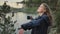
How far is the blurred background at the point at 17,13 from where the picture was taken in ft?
13.6

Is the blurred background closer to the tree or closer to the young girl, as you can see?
the tree

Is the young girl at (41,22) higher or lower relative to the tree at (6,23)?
higher

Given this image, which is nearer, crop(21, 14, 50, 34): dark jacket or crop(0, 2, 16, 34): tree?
crop(21, 14, 50, 34): dark jacket

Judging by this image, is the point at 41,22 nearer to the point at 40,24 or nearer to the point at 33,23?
the point at 40,24

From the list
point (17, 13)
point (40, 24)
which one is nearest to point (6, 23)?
point (40, 24)

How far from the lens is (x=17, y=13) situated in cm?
630

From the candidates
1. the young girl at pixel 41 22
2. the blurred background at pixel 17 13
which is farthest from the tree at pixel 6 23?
the young girl at pixel 41 22

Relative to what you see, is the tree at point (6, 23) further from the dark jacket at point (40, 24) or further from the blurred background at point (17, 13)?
the dark jacket at point (40, 24)

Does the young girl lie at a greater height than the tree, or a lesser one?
greater

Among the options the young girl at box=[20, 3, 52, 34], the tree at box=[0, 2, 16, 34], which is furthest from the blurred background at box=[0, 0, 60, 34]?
the young girl at box=[20, 3, 52, 34]

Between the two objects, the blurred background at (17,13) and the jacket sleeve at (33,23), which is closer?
the jacket sleeve at (33,23)

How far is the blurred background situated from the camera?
4.14 metres

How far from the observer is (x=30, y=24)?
2367mm

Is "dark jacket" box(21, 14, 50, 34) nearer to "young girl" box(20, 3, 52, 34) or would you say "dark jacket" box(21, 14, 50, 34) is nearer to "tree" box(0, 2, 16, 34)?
"young girl" box(20, 3, 52, 34)
